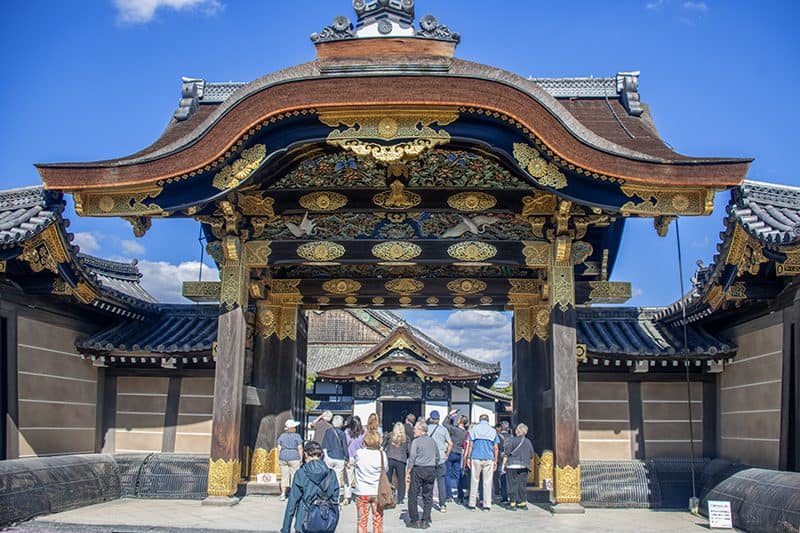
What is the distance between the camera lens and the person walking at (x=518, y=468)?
10828 millimetres

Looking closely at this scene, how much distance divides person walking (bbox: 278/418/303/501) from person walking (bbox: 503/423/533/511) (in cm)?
325

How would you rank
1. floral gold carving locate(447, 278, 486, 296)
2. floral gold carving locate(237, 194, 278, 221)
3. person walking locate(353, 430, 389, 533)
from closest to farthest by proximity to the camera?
person walking locate(353, 430, 389, 533) < floral gold carving locate(237, 194, 278, 221) < floral gold carving locate(447, 278, 486, 296)

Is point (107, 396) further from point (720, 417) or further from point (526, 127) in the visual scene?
point (720, 417)

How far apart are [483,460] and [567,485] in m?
1.28

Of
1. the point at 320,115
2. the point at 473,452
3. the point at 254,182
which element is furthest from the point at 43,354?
the point at 473,452

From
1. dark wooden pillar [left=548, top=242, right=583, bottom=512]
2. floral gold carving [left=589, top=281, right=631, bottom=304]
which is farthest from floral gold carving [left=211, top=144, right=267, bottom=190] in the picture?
floral gold carving [left=589, top=281, right=631, bottom=304]

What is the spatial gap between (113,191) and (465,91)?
503 cm

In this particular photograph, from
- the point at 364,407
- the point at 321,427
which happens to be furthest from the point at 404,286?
the point at 364,407

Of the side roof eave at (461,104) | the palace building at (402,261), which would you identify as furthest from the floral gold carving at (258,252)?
the side roof eave at (461,104)

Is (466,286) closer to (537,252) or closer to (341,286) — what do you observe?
(537,252)

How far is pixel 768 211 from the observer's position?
980 centimetres

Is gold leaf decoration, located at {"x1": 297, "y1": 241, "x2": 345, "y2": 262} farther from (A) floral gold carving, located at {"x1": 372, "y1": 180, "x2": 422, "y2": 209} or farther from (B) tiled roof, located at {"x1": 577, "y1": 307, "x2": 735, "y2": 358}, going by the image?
(B) tiled roof, located at {"x1": 577, "y1": 307, "x2": 735, "y2": 358}

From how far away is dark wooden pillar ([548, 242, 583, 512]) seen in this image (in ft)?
33.2

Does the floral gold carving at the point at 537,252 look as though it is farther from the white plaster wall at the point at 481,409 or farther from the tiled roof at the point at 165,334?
the white plaster wall at the point at 481,409
